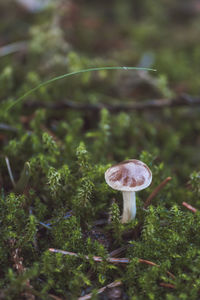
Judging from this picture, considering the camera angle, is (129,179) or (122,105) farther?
(122,105)

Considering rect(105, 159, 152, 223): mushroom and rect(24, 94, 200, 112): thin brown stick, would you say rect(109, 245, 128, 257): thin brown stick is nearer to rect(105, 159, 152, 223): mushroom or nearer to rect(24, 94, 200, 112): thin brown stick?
rect(105, 159, 152, 223): mushroom

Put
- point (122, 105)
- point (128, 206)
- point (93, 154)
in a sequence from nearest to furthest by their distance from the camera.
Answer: point (128, 206)
point (93, 154)
point (122, 105)

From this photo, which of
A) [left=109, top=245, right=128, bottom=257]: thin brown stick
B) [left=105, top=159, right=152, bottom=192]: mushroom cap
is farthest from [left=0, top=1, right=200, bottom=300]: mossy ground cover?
[left=105, top=159, right=152, bottom=192]: mushroom cap

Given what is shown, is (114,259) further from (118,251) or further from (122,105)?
(122,105)


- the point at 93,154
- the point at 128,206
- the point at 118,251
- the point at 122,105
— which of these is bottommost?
the point at 118,251

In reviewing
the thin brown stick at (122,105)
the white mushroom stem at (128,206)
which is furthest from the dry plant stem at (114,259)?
the thin brown stick at (122,105)

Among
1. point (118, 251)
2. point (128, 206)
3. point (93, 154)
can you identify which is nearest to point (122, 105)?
point (93, 154)

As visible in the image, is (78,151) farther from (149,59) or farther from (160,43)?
(160,43)
